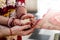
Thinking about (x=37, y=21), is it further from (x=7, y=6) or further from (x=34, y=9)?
(x=7, y=6)

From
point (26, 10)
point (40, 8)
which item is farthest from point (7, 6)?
point (40, 8)

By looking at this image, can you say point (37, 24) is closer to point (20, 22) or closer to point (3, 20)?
point (20, 22)

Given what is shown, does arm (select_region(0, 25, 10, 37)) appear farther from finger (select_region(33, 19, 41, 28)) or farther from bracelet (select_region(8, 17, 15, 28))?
finger (select_region(33, 19, 41, 28))

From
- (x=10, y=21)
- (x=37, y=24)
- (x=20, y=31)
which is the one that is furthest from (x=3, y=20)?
(x=37, y=24)

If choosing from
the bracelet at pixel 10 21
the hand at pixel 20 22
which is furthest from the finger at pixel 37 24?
the bracelet at pixel 10 21

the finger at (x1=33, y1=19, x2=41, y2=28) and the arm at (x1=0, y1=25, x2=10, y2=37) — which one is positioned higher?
the finger at (x1=33, y1=19, x2=41, y2=28)

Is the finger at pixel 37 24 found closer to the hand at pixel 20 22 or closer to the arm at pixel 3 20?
the hand at pixel 20 22

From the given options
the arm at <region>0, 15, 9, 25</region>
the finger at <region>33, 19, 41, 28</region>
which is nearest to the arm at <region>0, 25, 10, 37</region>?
the arm at <region>0, 15, 9, 25</region>

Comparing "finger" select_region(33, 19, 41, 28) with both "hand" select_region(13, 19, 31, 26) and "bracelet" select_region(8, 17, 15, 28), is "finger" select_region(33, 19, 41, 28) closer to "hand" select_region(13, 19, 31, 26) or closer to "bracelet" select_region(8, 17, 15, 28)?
"hand" select_region(13, 19, 31, 26)

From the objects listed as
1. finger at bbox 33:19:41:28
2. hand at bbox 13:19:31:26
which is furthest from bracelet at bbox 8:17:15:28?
finger at bbox 33:19:41:28

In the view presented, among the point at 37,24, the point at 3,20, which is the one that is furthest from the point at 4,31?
the point at 37,24

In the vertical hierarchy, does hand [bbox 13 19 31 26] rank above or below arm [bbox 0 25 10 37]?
above

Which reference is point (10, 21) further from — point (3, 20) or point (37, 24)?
point (37, 24)

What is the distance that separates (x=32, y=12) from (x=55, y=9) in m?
0.18
